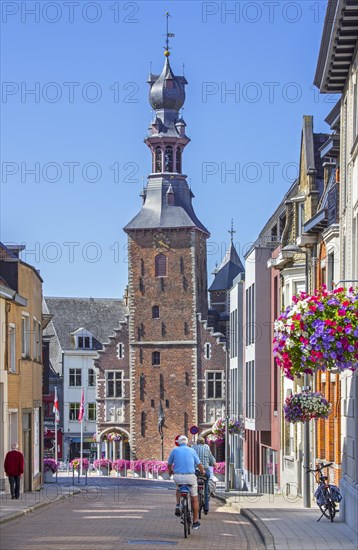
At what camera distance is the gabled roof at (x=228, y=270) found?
376 ft

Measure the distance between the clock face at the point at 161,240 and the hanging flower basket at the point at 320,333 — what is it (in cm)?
8062

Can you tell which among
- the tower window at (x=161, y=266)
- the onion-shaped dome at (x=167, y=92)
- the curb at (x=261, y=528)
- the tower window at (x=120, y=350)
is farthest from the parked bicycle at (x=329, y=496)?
the onion-shaped dome at (x=167, y=92)

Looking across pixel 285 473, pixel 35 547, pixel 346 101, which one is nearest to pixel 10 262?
pixel 285 473

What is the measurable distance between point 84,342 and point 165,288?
14.2 meters

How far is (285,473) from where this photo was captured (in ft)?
141

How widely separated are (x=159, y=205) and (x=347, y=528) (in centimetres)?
7944

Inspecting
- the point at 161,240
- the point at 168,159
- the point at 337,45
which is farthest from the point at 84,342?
the point at 337,45

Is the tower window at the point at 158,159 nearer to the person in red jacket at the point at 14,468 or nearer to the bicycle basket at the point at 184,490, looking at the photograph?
the person in red jacket at the point at 14,468

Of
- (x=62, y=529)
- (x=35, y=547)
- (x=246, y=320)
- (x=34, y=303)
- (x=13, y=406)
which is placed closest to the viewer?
(x=35, y=547)

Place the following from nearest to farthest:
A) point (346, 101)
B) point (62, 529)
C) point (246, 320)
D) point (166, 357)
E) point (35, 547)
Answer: point (35, 547) → point (62, 529) → point (346, 101) → point (246, 320) → point (166, 357)

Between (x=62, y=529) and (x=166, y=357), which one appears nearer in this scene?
(x=62, y=529)

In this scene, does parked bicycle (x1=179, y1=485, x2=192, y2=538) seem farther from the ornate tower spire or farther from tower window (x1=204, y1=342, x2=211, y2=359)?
the ornate tower spire

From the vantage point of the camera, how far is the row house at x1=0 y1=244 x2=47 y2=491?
116 ft

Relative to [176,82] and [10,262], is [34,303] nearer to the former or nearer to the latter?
[10,262]
